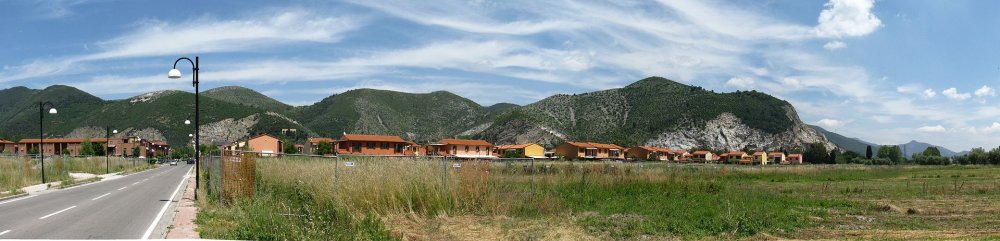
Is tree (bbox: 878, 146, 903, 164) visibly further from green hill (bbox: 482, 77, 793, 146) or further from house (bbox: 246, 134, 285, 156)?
house (bbox: 246, 134, 285, 156)

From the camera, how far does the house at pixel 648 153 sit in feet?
429

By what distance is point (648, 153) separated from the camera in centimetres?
13362

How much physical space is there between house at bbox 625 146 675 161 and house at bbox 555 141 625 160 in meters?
3.14

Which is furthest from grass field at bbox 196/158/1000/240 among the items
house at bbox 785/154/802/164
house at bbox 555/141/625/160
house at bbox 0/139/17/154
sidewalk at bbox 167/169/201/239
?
house at bbox 0/139/17/154

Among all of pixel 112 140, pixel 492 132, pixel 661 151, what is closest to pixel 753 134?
pixel 661 151

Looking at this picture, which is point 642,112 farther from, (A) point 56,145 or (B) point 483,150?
(A) point 56,145

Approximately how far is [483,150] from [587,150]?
21.2m

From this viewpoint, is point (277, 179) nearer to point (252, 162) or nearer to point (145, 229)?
point (252, 162)

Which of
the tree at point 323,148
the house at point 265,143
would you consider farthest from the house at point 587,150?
the house at point 265,143

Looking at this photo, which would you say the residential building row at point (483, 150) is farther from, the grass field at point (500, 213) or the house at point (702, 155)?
the grass field at point (500, 213)

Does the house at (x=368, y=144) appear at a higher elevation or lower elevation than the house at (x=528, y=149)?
higher

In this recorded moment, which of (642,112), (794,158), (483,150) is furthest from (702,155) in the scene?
(483,150)

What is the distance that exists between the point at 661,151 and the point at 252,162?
4708 inches

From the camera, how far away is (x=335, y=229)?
12969mm
